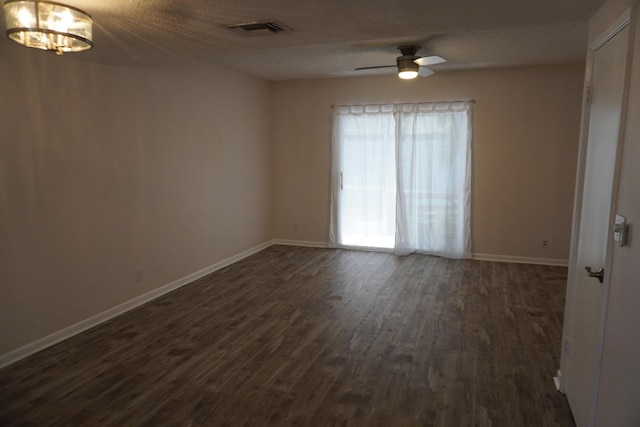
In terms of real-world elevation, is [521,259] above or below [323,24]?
below

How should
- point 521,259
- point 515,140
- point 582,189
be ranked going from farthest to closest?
point 521,259 → point 515,140 → point 582,189

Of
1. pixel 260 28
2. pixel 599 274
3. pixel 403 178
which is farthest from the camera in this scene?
pixel 403 178

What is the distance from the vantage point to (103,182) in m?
3.63

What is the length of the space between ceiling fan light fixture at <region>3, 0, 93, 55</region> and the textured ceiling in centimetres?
16

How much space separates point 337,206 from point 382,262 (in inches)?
48.1

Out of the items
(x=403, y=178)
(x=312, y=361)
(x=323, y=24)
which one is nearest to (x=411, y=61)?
(x=323, y=24)

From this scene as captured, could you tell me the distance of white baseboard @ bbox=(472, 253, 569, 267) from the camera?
17.8ft

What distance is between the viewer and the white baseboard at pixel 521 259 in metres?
5.43

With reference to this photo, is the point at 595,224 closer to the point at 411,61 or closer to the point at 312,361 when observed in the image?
the point at 312,361

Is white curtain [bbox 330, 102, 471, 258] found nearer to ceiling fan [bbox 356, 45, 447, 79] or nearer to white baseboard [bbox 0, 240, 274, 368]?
ceiling fan [bbox 356, 45, 447, 79]

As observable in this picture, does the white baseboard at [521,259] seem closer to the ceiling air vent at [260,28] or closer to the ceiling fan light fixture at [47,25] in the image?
the ceiling air vent at [260,28]

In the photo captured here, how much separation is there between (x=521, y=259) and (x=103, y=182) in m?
5.05

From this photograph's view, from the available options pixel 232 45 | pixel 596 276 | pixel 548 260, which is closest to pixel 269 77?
pixel 232 45

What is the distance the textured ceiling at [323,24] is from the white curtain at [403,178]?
163 cm
